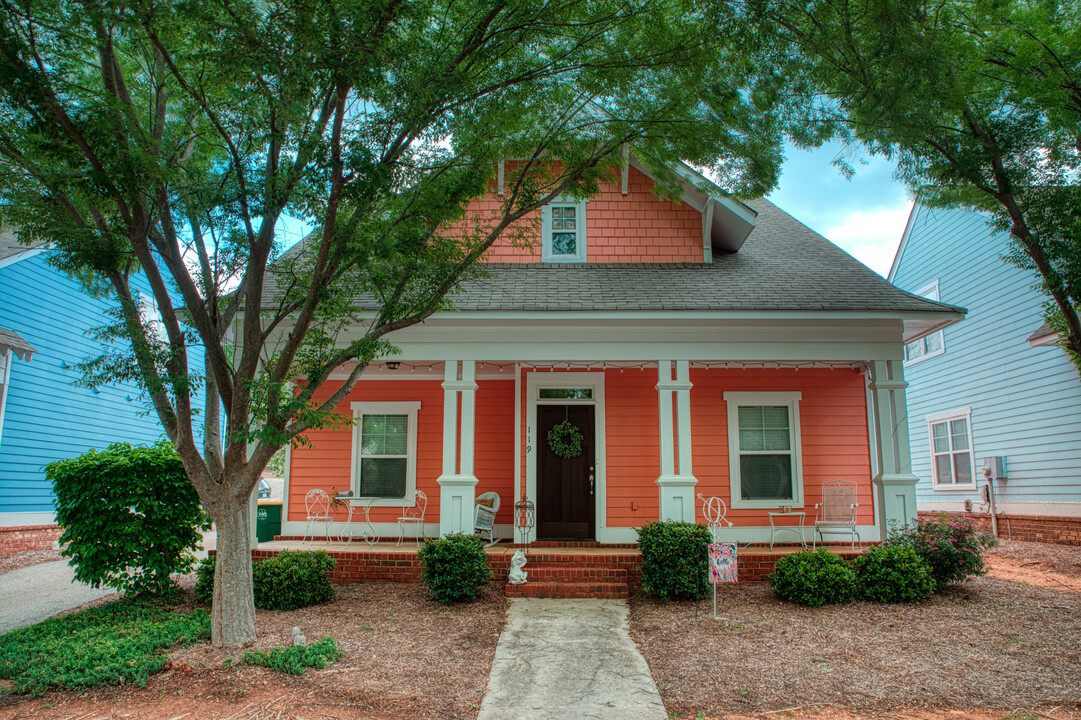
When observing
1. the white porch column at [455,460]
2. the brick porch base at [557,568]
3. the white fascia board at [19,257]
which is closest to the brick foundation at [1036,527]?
the brick porch base at [557,568]

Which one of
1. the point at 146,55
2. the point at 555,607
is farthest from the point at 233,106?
the point at 555,607

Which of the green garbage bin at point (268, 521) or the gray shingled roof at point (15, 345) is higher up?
the gray shingled roof at point (15, 345)

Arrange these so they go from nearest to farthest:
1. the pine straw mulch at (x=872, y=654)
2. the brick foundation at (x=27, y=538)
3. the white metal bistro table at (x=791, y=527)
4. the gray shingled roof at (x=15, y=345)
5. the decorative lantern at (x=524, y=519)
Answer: the pine straw mulch at (x=872, y=654) → the decorative lantern at (x=524, y=519) → the white metal bistro table at (x=791, y=527) → the gray shingled roof at (x=15, y=345) → the brick foundation at (x=27, y=538)

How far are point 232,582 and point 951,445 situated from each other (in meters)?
14.2

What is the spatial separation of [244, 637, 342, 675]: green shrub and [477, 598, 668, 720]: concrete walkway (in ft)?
4.58

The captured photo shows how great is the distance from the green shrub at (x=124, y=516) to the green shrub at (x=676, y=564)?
4.96m

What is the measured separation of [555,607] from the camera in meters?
7.61

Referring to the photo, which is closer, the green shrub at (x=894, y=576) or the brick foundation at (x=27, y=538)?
the green shrub at (x=894, y=576)

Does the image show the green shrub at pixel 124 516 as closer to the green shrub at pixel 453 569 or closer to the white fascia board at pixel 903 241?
the green shrub at pixel 453 569

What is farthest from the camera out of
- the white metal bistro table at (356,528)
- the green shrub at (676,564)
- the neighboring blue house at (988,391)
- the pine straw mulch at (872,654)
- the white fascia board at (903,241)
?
the white fascia board at (903,241)

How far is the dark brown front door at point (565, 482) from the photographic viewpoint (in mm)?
10305

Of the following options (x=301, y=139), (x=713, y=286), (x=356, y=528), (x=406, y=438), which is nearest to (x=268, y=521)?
(x=356, y=528)

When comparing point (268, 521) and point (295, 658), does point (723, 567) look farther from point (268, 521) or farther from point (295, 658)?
point (268, 521)

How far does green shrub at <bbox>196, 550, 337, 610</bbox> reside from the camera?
24.3 feet
